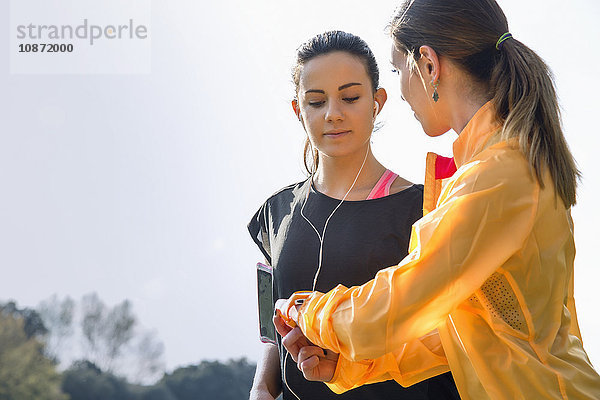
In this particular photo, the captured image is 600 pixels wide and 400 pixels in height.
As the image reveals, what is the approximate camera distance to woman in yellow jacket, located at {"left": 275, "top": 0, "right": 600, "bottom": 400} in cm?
90

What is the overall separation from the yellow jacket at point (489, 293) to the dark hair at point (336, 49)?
1.89 ft

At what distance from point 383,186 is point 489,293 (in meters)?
0.53

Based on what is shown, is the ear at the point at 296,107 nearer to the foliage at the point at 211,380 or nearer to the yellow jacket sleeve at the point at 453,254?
the yellow jacket sleeve at the point at 453,254

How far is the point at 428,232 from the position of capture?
0.91 meters

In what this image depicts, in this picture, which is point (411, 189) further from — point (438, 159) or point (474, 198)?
point (474, 198)

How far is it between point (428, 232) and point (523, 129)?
0.67 feet

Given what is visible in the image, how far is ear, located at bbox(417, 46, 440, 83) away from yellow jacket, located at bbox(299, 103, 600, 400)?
5.7 inches

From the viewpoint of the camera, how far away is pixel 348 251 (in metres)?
1.39

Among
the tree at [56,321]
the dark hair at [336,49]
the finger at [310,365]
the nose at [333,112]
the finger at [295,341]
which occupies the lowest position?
the tree at [56,321]

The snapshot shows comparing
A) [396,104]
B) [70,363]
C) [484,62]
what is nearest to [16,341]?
[70,363]

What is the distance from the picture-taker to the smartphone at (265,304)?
5.05ft

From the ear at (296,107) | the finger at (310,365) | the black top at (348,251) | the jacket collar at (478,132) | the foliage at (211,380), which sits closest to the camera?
the jacket collar at (478,132)

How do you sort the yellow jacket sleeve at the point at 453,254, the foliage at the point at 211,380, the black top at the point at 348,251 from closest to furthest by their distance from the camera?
the yellow jacket sleeve at the point at 453,254
the black top at the point at 348,251
the foliage at the point at 211,380

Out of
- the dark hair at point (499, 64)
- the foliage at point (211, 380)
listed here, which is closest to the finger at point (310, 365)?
the dark hair at point (499, 64)
